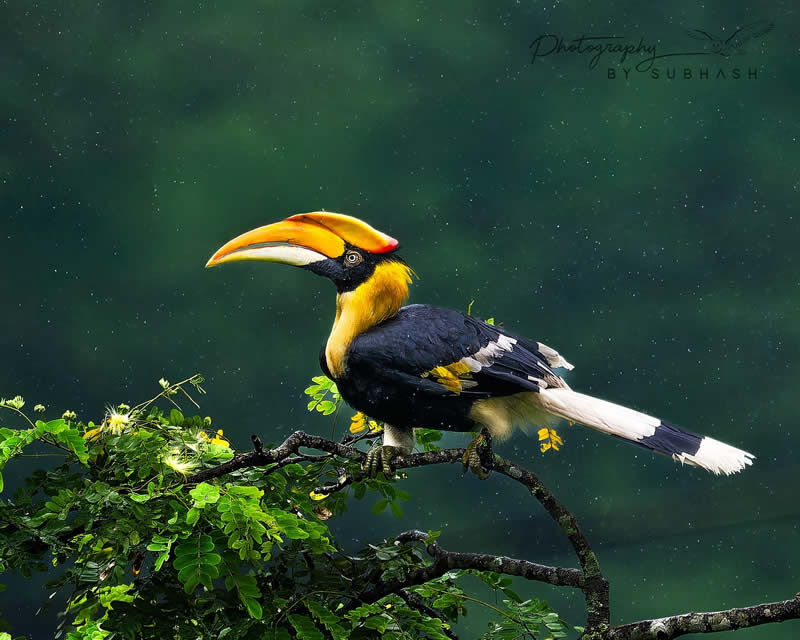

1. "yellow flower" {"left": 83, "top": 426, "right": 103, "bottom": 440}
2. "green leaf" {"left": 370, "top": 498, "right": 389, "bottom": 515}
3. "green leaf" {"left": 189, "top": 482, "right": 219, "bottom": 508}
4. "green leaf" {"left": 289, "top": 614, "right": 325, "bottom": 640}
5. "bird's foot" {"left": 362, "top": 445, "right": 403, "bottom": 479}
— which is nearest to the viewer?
"green leaf" {"left": 189, "top": 482, "right": 219, "bottom": 508}

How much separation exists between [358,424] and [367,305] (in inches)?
13.0

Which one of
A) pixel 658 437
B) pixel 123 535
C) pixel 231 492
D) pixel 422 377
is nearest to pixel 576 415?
pixel 658 437

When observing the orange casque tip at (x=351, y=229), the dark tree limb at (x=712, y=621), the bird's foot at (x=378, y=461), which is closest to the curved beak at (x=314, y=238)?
the orange casque tip at (x=351, y=229)

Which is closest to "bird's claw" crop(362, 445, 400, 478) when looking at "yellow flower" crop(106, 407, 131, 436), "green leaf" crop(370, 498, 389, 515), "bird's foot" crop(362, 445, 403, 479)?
"bird's foot" crop(362, 445, 403, 479)

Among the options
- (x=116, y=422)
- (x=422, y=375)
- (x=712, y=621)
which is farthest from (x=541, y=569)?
(x=116, y=422)

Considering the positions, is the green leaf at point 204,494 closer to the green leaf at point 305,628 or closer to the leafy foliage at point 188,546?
the leafy foliage at point 188,546

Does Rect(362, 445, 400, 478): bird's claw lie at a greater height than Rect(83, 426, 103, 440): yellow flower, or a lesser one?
greater

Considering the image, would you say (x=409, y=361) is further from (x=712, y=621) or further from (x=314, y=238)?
(x=712, y=621)

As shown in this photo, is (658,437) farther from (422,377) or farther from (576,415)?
(422,377)

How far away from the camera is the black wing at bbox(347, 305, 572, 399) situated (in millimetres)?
1795

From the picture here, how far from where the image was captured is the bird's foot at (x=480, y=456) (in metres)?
1.71

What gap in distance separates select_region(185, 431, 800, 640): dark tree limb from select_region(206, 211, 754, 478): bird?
9 centimetres

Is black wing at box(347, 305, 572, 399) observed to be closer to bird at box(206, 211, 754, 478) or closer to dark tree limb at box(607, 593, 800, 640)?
bird at box(206, 211, 754, 478)

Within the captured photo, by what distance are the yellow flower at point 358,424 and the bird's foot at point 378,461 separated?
259 millimetres
